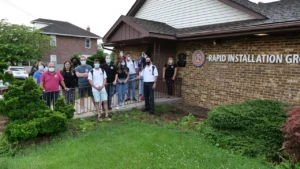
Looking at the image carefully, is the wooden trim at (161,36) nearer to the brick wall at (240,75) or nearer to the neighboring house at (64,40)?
the brick wall at (240,75)

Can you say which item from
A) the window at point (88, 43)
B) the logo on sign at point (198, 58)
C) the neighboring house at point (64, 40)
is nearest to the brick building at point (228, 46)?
the logo on sign at point (198, 58)

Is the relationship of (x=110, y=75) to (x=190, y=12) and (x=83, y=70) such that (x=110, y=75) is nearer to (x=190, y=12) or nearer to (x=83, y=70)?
(x=83, y=70)

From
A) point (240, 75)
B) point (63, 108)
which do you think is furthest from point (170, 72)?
point (63, 108)

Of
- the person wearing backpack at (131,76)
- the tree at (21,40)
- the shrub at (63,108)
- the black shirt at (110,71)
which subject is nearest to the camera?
the shrub at (63,108)

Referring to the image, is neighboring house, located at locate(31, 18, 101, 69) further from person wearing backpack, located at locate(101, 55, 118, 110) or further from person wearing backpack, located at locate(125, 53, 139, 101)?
person wearing backpack, located at locate(101, 55, 118, 110)

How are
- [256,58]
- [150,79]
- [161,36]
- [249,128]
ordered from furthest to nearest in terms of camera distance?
[161,36], [150,79], [256,58], [249,128]

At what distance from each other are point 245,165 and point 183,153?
1.05 metres

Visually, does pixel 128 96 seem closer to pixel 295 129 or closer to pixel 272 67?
pixel 272 67

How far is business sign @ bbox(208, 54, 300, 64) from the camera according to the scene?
5.72 metres

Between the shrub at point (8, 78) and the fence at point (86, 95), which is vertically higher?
the shrub at point (8, 78)

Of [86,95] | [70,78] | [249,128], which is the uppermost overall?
[70,78]

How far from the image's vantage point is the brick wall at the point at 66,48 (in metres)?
30.3

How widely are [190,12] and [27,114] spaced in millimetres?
7249

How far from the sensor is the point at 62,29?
31.1 m
